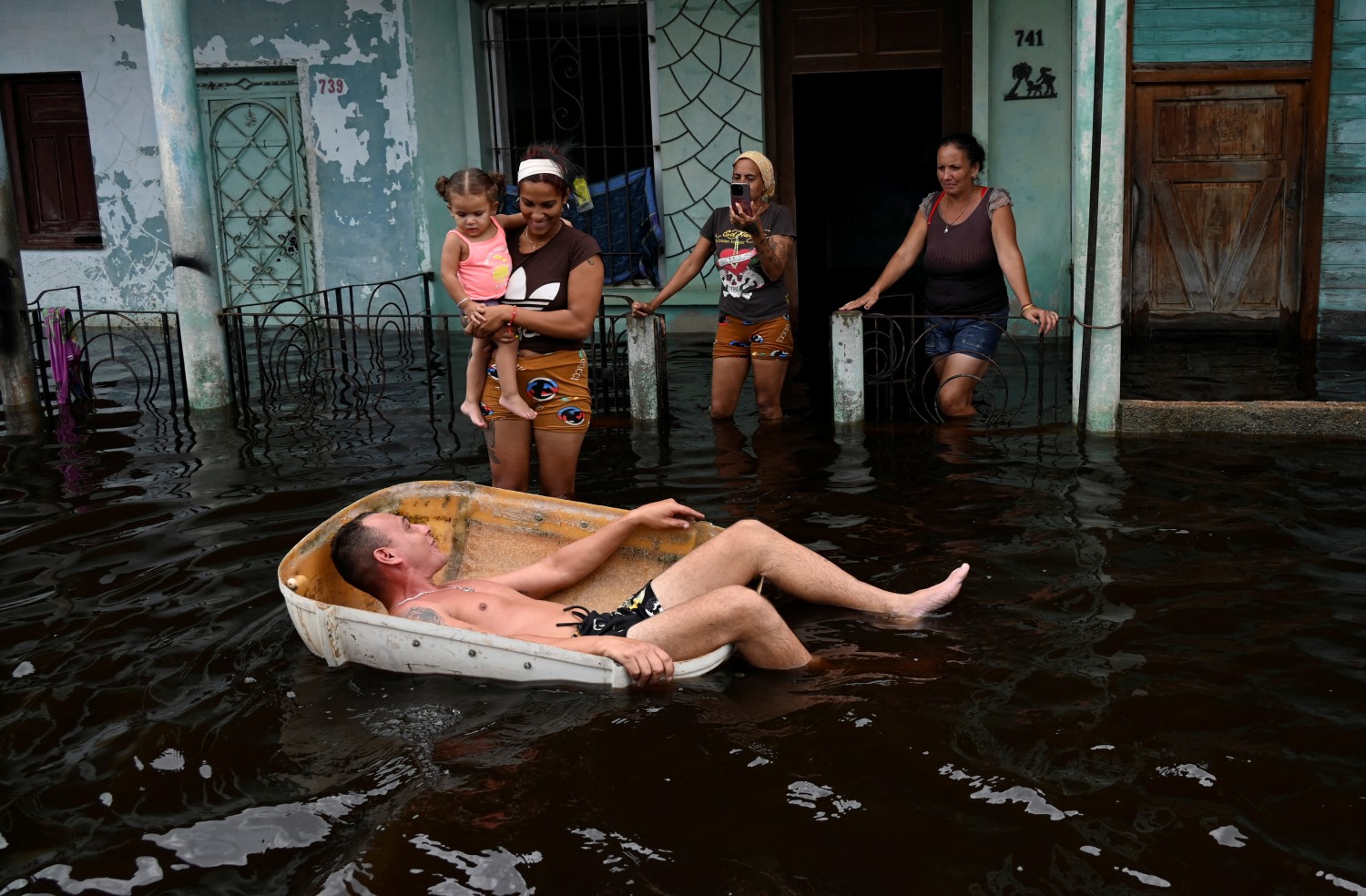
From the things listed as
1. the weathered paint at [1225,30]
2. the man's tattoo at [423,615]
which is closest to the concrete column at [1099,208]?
the weathered paint at [1225,30]

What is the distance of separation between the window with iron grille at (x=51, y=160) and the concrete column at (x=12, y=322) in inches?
154

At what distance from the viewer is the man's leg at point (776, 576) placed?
4578mm

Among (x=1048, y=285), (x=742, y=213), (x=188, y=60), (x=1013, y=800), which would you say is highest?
(x=188, y=60)

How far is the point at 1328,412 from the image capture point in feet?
23.2

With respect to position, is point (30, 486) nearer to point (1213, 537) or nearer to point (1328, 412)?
point (1213, 537)

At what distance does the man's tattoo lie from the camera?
14.3ft

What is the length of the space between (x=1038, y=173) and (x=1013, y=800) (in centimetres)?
827

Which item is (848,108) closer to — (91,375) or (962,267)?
(962,267)

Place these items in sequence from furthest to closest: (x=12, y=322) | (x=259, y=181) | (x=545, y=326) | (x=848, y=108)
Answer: (x=848, y=108) → (x=259, y=181) → (x=12, y=322) → (x=545, y=326)

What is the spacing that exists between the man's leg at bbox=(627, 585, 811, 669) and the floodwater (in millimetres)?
137

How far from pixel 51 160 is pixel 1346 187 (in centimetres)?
1212

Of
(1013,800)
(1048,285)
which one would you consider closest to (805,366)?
(1048,285)

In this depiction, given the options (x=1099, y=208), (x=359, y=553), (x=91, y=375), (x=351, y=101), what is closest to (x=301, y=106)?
(x=351, y=101)

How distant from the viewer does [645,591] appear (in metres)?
4.60
